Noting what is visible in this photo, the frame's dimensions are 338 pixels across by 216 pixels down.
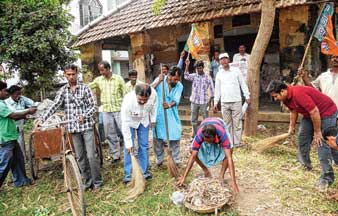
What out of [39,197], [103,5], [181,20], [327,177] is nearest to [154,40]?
[181,20]

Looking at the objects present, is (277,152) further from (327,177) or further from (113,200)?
(113,200)

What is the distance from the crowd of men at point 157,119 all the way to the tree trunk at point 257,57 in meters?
0.28

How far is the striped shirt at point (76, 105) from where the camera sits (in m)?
4.82

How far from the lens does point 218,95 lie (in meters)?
6.62

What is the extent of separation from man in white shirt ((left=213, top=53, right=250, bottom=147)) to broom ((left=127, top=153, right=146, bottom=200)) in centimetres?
246

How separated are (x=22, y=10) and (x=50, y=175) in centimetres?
373

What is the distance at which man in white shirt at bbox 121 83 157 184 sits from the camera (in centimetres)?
458

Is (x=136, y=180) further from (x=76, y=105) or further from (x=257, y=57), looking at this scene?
(x=257, y=57)

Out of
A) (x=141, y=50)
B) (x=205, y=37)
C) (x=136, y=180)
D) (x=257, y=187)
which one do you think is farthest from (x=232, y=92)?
(x=141, y=50)

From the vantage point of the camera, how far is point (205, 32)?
8867mm

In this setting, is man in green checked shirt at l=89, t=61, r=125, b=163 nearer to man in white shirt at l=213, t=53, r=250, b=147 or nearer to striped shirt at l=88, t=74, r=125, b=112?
striped shirt at l=88, t=74, r=125, b=112

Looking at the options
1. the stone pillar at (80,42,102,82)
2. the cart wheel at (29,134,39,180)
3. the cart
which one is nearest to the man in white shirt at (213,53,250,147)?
the cart

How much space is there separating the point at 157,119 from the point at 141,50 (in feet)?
17.9

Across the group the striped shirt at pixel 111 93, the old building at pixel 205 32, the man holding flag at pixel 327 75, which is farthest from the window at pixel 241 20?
the striped shirt at pixel 111 93
